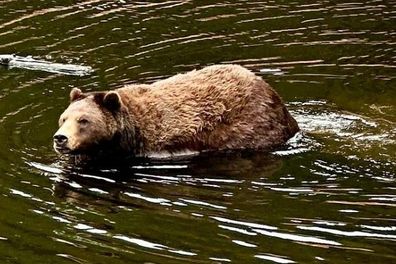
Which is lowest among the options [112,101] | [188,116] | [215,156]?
[215,156]

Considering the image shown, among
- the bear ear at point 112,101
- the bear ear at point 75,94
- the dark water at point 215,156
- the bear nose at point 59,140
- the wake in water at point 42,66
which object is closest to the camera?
the dark water at point 215,156

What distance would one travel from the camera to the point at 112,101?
15188 mm

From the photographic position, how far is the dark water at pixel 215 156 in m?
11.3

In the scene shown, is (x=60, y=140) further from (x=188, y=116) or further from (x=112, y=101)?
(x=188, y=116)

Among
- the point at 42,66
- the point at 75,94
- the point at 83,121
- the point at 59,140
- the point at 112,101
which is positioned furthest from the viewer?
the point at 42,66

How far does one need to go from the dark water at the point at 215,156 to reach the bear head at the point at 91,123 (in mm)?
452

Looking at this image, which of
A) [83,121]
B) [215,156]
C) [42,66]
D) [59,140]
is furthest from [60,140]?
[42,66]

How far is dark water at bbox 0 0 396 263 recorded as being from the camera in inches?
447

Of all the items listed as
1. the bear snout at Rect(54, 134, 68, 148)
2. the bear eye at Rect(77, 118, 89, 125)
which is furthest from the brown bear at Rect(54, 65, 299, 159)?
Answer: the bear snout at Rect(54, 134, 68, 148)

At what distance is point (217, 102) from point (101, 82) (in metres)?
3.76

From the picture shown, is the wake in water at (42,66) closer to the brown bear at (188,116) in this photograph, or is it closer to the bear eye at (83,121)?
the brown bear at (188,116)

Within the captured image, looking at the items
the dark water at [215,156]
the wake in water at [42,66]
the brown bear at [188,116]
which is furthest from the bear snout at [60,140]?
the wake in water at [42,66]

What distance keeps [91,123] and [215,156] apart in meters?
1.85

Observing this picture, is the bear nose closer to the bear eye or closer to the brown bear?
the bear eye
